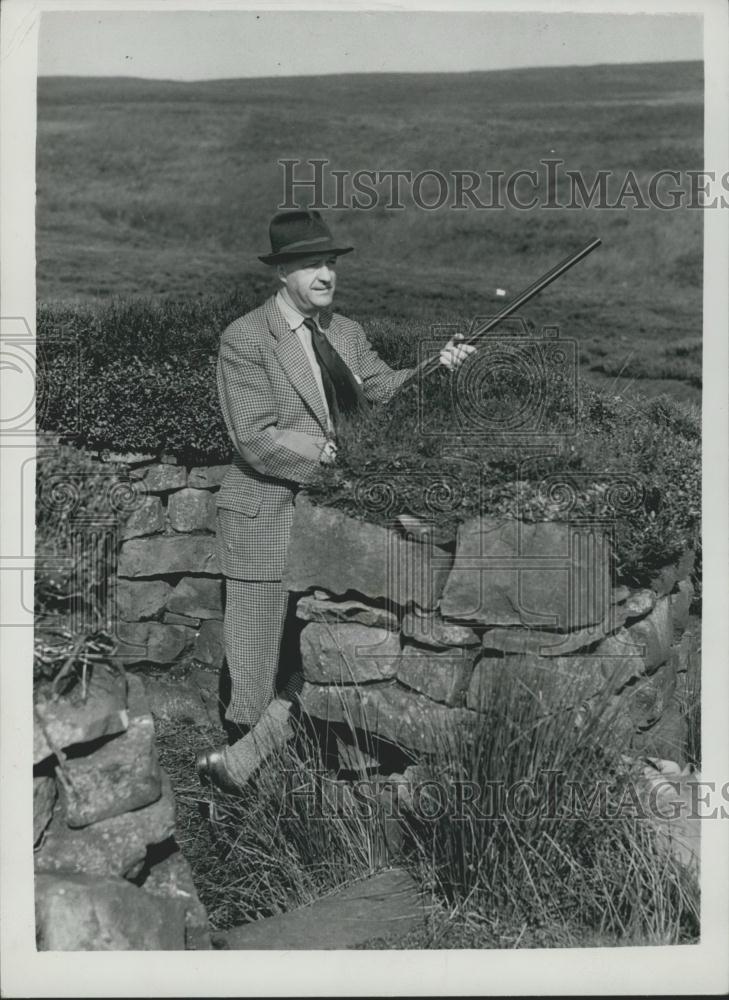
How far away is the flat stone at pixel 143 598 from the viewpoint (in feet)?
19.5

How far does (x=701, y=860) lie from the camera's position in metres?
4.57

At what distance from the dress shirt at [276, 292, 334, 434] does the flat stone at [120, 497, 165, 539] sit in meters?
1.22

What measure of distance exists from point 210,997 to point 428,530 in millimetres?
2030

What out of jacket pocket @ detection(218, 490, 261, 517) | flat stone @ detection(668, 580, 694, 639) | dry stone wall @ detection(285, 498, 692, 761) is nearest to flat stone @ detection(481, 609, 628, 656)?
dry stone wall @ detection(285, 498, 692, 761)

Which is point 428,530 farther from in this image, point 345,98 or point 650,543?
point 345,98

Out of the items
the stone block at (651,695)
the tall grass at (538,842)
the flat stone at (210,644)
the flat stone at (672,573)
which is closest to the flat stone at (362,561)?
the tall grass at (538,842)

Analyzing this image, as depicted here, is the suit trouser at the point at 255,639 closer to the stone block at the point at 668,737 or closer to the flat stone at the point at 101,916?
the flat stone at the point at 101,916

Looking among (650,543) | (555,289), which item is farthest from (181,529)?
(555,289)

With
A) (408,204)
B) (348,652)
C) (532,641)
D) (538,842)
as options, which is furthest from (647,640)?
(408,204)

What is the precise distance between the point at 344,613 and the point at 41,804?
4.78 ft

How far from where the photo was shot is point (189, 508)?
19.6ft

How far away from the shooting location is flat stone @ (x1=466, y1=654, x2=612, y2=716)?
4.56 metres

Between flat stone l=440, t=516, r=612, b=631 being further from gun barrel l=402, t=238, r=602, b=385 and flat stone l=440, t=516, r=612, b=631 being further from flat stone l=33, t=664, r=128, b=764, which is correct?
flat stone l=33, t=664, r=128, b=764

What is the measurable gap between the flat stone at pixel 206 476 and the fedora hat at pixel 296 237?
1.25 m
